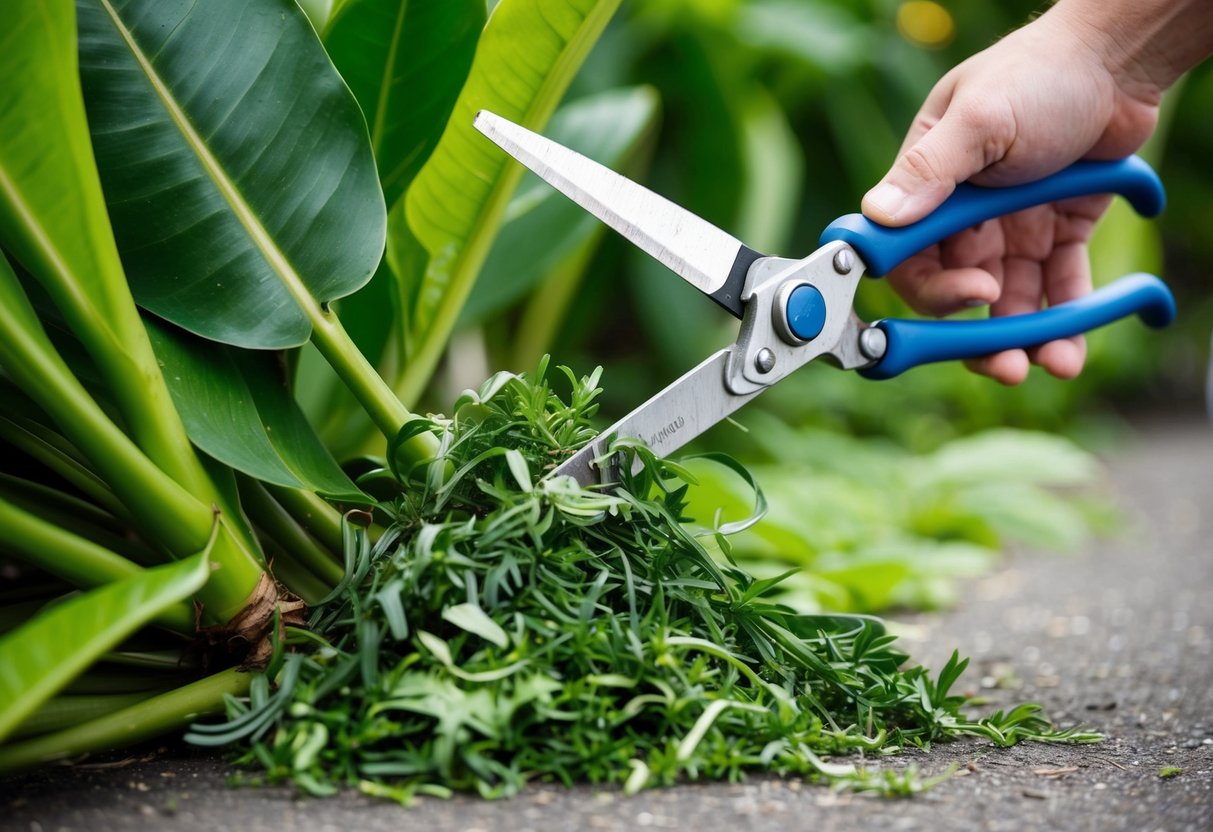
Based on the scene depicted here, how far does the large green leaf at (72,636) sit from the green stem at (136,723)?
12 centimetres

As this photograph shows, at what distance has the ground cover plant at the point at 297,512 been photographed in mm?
614

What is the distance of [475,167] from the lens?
942mm

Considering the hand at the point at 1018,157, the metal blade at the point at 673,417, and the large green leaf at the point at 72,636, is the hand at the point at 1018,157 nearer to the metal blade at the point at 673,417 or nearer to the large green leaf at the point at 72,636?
the metal blade at the point at 673,417

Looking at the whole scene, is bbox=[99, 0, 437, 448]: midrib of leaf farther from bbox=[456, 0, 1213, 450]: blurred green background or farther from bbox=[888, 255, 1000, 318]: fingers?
bbox=[456, 0, 1213, 450]: blurred green background

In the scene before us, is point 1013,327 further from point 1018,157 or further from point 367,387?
point 367,387

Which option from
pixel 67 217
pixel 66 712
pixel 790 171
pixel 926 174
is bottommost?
pixel 66 712

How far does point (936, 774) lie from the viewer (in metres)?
0.69

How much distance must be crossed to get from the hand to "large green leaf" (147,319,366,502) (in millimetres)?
488

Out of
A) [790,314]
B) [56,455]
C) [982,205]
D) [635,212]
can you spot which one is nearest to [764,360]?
[790,314]

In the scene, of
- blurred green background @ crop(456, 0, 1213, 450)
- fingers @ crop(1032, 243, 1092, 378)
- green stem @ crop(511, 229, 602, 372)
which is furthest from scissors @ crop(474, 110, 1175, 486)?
green stem @ crop(511, 229, 602, 372)

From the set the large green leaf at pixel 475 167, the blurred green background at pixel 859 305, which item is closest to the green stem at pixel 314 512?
the large green leaf at pixel 475 167

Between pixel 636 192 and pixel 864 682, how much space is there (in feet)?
1.33

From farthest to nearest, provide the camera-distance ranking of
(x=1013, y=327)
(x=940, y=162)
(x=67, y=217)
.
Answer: (x=1013, y=327)
(x=940, y=162)
(x=67, y=217)

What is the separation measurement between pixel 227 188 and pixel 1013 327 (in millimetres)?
695
